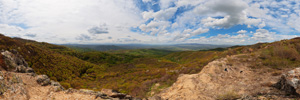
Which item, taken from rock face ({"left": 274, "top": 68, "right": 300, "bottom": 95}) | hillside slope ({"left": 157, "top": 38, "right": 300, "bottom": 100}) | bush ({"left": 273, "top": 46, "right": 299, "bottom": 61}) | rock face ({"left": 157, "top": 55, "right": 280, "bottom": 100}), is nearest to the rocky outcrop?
rock face ({"left": 157, "top": 55, "right": 280, "bottom": 100})

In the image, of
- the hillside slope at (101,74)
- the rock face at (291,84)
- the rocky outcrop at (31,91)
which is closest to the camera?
the rock face at (291,84)

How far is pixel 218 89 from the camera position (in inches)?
507

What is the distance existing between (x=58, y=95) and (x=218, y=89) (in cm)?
1979

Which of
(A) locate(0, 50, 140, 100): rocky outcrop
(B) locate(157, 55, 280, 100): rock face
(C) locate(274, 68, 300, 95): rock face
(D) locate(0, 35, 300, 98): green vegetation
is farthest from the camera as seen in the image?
(D) locate(0, 35, 300, 98): green vegetation

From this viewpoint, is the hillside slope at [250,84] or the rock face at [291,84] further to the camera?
the hillside slope at [250,84]

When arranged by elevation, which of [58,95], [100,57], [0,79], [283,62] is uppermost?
[283,62]

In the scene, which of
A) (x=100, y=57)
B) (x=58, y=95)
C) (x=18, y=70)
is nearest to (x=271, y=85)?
(x=58, y=95)

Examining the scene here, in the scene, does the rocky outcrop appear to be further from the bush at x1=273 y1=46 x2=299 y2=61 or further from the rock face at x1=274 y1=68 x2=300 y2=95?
the bush at x1=273 y1=46 x2=299 y2=61

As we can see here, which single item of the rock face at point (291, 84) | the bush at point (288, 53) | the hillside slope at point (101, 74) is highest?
the bush at point (288, 53)

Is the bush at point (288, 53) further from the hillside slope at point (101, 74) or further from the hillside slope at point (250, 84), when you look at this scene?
the hillside slope at point (101, 74)

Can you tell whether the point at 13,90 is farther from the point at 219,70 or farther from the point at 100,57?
the point at 100,57

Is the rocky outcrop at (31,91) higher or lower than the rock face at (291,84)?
lower

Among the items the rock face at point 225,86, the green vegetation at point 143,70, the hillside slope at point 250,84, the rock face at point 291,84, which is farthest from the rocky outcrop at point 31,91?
the rock face at point 291,84

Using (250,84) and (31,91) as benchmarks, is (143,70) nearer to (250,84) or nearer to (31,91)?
(31,91)
